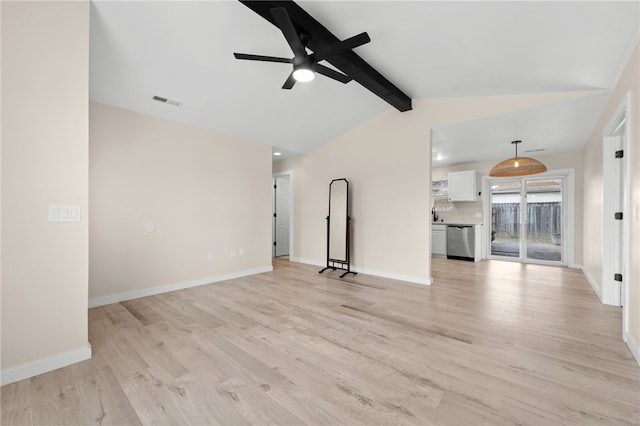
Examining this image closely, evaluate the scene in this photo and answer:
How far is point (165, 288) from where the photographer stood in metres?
3.88

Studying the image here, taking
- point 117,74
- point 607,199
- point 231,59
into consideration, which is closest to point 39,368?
point 117,74

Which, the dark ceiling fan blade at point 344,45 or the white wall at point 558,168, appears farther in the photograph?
the white wall at point 558,168

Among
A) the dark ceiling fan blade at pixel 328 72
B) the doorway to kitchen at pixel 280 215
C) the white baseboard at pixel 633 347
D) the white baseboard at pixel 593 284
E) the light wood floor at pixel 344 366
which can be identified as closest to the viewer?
the light wood floor at pixel 344 366

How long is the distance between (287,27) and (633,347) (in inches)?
142

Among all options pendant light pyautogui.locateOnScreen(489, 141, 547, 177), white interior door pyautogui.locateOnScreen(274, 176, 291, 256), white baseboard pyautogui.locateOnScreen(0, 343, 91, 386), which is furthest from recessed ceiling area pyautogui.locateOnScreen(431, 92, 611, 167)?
white baseboard pyautogui.locateOnScreen(0, 343, 91, 386)

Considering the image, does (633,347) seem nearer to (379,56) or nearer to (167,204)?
(379,56)

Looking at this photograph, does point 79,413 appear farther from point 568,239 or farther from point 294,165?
point 568,239

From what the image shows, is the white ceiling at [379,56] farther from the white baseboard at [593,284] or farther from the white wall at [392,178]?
the white baseboard at [593,284]

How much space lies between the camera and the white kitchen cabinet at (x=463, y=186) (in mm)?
6461

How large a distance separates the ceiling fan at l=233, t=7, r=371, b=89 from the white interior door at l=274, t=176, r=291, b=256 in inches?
178

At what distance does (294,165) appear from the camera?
6297mm

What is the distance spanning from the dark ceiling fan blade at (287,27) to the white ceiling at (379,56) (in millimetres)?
410

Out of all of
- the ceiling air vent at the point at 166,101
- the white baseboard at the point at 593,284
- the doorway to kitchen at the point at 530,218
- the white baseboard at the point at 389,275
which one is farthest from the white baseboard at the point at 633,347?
the ceiling air vent at the point at 166,101

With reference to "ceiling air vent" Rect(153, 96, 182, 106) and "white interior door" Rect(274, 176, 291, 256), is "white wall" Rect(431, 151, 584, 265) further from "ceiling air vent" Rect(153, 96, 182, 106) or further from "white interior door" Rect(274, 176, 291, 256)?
"ceiling air vent" Rect(153, 96, 182, 106)
